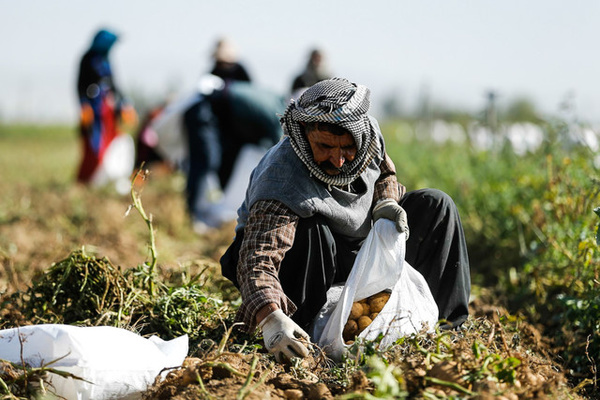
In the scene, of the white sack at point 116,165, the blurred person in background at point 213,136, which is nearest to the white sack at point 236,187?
the blurred person in background at point 213,136

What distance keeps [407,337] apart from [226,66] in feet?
15.2

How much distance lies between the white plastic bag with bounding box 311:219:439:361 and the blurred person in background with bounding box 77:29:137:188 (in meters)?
6.45

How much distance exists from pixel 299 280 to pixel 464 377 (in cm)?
76

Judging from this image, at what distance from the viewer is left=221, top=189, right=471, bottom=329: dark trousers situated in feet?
8.15

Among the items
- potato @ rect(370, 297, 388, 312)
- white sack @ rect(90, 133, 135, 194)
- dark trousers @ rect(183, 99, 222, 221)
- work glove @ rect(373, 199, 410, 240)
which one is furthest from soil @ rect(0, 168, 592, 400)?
white sack @ rect(90, 133, 135, 194)

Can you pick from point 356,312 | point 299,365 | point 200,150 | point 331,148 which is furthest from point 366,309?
point 200,150

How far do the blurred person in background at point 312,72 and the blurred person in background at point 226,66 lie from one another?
1.81 ft

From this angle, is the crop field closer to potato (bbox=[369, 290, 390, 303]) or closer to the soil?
the soil

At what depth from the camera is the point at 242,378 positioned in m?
1.98

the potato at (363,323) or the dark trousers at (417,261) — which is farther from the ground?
the dark trousers at (417,261)

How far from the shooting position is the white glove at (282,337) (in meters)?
2.17

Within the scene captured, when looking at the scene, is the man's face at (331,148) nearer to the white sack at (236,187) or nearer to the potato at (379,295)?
the potato at (379,295)

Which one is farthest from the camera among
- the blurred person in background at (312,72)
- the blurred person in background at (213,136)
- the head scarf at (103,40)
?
the head scarf at (103,40)

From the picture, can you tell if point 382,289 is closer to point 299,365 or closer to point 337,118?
point 299,365
